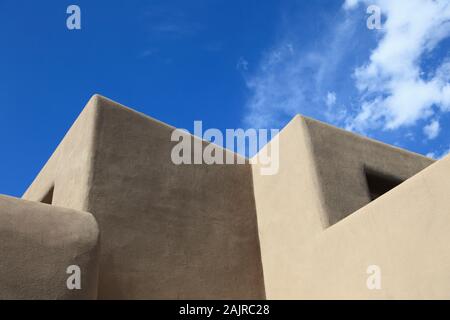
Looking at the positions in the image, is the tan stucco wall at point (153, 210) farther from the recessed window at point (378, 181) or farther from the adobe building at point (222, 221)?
the recessed window at point (378, 181)

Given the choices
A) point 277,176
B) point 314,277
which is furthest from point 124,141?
point 314,277

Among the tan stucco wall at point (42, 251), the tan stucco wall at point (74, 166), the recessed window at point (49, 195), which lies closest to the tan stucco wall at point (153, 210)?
the tan stucco wall at point (74, 166)

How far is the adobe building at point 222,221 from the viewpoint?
4.46 m

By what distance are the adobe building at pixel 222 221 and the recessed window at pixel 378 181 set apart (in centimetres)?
2

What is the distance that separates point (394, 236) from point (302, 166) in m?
2.25

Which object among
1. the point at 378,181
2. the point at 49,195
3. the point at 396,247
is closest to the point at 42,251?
the point at 49,195

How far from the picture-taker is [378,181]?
7.68 metres

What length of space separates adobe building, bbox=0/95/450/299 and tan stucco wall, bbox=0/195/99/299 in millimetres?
11

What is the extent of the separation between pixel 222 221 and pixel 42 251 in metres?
3.32

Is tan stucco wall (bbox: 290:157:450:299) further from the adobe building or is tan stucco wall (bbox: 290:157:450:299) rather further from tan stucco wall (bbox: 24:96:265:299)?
tan stucco wall (bbox: 24:96:265:299)

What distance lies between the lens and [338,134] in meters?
7.64

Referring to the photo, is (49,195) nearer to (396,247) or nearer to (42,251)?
(42,251)

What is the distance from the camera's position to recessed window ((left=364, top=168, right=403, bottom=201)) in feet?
24.8

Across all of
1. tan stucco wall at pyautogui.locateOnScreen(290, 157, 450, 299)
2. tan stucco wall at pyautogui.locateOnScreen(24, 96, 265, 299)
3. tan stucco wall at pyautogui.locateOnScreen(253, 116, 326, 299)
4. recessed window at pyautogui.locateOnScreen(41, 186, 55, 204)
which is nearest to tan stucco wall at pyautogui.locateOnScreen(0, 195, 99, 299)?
tan stucco wall at pyautogui.locateOnScreen(24, 96, 265, 299)
